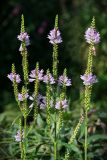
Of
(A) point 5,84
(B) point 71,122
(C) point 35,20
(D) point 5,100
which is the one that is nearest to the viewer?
(B) point 71,122

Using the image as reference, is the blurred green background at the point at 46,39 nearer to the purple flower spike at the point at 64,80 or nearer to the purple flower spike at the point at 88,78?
the purple flower spike at the point at 64,80

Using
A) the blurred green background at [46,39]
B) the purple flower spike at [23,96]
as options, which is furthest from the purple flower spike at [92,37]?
the blurred green background at [46,39]

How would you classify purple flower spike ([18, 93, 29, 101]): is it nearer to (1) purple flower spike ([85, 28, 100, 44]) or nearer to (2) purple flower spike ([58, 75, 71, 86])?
(2) purple flower spike ([58, 75, 71, 86])

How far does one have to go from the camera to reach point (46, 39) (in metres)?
10.4

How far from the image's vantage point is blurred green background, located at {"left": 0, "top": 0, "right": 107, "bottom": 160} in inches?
339

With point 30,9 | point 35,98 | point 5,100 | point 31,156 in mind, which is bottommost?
point 31,156

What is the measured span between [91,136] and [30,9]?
693cm

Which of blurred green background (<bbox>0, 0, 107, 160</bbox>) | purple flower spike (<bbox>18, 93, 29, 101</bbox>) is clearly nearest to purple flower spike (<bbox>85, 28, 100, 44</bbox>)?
purple flower spike (<bbox>18, 93, 29, 101</bbox>)

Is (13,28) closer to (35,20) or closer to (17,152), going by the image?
(35,20)

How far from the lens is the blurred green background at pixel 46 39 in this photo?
339 inches

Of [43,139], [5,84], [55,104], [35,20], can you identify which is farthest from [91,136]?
[35,20]

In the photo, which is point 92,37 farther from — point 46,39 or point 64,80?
point 46,39

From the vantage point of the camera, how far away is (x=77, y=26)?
381 inches

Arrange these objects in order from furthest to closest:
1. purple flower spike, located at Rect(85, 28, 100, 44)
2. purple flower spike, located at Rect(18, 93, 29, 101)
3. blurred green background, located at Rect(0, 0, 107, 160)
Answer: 1. blurred green background, located at Rect(0, 0, 107, 160)
2. purple flower spike, located at Rect(18, 93, 29, 101)
3. purple flower spike, located at Rect(85, 28, 100, 44)
